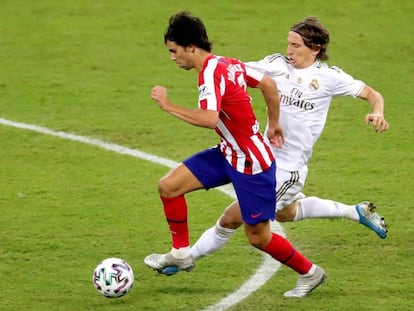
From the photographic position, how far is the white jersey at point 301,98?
889 centimetres

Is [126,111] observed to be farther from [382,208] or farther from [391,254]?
[391,254]

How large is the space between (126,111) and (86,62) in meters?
2.24

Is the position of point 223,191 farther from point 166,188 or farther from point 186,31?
point 186,31

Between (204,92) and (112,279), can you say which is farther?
(112,279)

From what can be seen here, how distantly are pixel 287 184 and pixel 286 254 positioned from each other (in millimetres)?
615

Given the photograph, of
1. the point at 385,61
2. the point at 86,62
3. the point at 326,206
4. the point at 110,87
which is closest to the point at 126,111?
the point at 110,87

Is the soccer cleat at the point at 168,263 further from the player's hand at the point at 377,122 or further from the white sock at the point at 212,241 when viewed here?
the player's hand at the point at 377,122

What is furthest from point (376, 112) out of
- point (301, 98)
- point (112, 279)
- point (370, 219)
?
point (112, 279)

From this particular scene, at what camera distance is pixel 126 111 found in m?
13.7

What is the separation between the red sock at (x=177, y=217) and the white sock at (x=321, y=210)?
3.40 ft

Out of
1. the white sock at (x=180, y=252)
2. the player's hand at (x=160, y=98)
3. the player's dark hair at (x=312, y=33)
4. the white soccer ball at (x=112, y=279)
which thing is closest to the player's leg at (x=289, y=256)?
the white sock at (x=180, y=252)

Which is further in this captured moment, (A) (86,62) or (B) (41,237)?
(A) (86,62)

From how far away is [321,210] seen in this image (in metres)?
9.41

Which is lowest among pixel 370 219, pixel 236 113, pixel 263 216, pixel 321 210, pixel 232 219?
pixel 370 219
